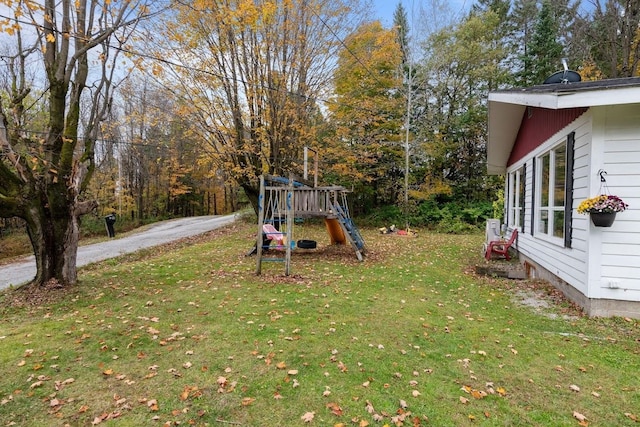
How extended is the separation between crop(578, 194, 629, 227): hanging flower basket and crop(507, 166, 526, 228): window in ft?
14.6

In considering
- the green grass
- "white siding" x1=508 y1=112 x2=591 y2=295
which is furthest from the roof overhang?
the green grass

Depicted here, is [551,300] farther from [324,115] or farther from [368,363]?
[324,115]

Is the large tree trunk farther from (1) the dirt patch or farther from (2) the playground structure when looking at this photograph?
(1) the dirt patch

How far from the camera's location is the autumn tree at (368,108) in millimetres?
13906

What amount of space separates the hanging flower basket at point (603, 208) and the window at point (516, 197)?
14.6ft

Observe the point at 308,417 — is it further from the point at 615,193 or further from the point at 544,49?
the point at 544,49

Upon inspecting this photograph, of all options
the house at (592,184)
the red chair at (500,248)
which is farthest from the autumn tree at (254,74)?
the house at (592,184)

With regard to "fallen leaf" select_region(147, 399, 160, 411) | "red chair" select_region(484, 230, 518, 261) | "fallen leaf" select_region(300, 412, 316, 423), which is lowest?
"fallen leaf" select_region(300, 412, 316, 423)

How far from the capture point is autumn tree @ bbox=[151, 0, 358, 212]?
37.5 ft

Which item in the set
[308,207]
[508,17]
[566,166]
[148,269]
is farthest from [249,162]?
[508,17]

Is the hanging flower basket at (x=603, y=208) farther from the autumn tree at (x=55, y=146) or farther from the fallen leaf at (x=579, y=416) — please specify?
the autumn tree at (x=55, y=146)

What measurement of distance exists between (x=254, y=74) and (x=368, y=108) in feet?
16.7

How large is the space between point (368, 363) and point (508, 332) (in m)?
1.92

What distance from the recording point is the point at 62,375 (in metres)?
3.08
